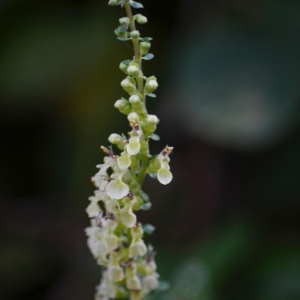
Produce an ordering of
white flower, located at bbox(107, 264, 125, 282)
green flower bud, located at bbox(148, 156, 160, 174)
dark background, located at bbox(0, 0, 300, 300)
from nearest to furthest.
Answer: green flower bud, located at bbox(148, 156, 160, 174) < white flower, located at bbox(107, 264, 125, 282) < dark background, located at bbox(0, 0, 300, 300)

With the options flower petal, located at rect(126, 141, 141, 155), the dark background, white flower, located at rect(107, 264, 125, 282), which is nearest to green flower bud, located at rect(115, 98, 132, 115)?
flower petal, located at rect(126, 141, 141, 155)

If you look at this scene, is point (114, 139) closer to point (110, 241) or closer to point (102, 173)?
point (102, 173)

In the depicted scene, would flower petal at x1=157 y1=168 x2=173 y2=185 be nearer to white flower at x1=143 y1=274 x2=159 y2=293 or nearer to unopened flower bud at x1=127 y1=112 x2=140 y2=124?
unopened flower bud at x1=127 y1=112 x2=140 y2=124

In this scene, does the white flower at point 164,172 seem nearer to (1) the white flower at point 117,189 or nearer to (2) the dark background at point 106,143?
(1) the white flower at point 117,189

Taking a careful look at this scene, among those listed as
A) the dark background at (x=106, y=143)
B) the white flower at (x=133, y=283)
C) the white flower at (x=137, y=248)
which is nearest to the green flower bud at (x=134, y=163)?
the white flower at (x=137, y=248)

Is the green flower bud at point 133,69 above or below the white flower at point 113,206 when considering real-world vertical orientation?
above

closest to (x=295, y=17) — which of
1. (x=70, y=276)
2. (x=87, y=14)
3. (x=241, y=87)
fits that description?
(x=241, y=87)
